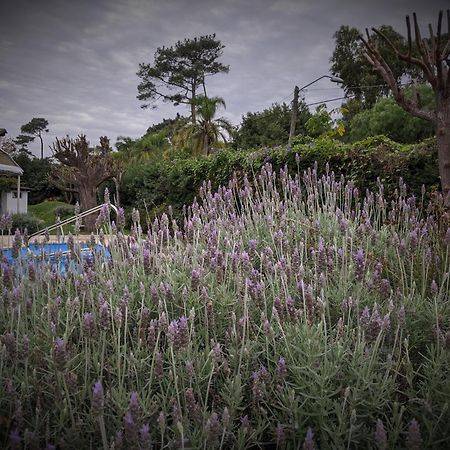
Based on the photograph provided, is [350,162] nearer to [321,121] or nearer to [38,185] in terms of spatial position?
[321,121]

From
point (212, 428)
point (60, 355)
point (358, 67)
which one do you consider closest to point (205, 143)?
point (358, 67)

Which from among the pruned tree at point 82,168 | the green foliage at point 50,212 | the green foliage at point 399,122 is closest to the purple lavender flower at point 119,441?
the pruned tree at point 82,168

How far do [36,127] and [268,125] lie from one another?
98.9ft

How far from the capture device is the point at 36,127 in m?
44.8

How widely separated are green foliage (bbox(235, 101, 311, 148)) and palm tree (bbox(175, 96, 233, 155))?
2.75m

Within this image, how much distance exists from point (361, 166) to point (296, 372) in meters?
4.74

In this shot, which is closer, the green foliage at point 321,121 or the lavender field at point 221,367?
the lavender field at point 221,367

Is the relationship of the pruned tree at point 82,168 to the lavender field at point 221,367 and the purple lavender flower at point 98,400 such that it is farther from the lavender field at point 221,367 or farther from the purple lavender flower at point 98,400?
the purple lavender flower at point 98,400

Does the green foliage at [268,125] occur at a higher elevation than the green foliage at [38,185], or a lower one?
higher

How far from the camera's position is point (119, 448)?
115 cm

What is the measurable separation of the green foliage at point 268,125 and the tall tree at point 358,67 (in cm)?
354

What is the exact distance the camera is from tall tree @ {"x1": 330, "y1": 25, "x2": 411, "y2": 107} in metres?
23.9

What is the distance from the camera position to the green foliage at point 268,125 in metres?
25.9

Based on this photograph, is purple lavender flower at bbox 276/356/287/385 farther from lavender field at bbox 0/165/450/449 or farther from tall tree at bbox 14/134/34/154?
tall tree at bbox 14/134/34/154
